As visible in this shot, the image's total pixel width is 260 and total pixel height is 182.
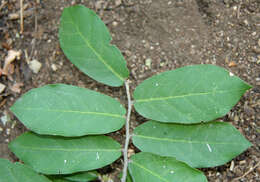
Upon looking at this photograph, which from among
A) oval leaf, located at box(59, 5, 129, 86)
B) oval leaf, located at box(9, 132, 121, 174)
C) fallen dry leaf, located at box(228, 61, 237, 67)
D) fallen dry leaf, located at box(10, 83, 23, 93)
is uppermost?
oval leaf, located at box(59, 5, 129, 86)

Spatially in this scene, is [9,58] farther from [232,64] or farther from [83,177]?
[232,64]

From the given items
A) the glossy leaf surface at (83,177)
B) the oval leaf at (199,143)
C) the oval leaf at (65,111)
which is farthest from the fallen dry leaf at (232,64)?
the glossy leaf surface at (83,177)

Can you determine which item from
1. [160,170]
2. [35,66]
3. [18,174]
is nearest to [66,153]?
[18,174]

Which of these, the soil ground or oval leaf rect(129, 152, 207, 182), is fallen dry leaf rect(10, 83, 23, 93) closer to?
the soil ground

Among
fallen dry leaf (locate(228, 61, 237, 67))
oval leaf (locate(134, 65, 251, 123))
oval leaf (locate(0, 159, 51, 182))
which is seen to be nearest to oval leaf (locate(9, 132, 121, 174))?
oval leaf (locate(0, 159, 51, 182))

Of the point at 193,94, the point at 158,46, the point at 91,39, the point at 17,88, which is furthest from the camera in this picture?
the point at 17,88

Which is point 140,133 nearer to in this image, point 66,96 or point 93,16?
point 66,96

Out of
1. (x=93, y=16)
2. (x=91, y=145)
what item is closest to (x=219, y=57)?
(x=93, y=16)
